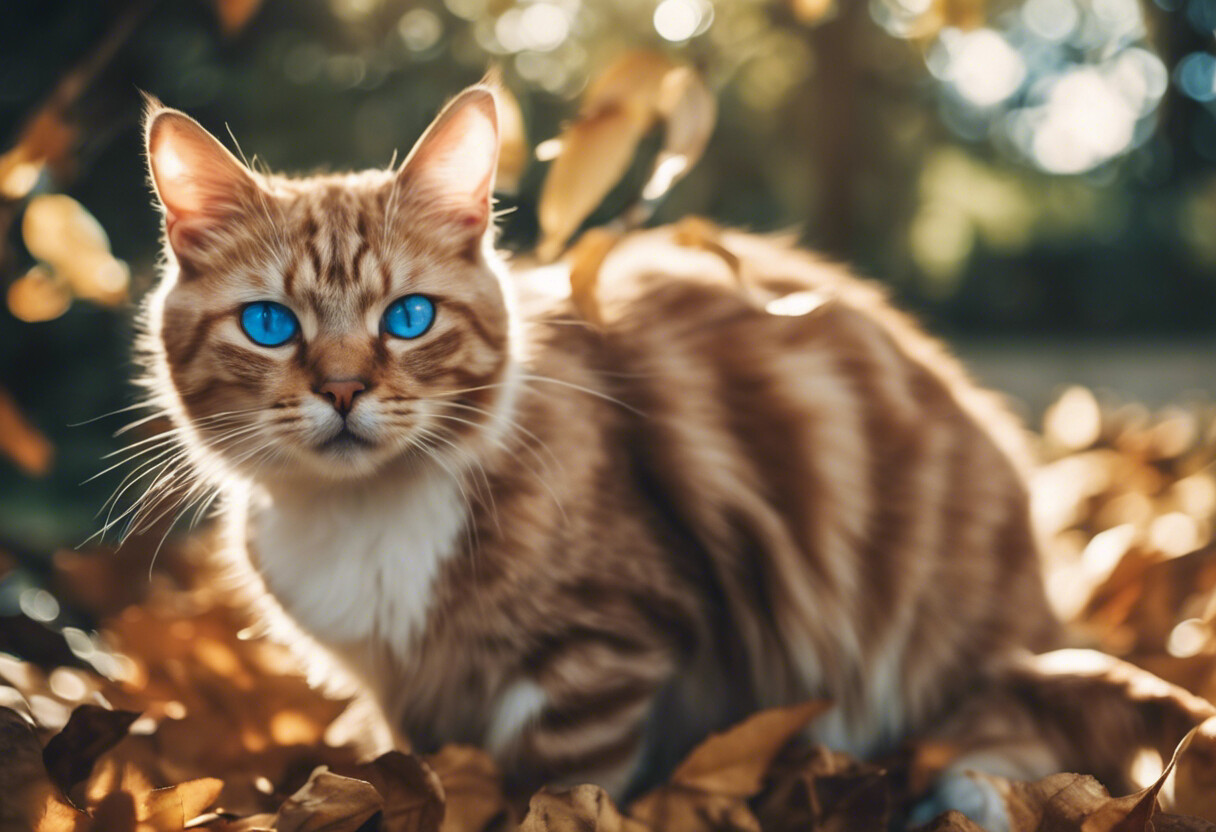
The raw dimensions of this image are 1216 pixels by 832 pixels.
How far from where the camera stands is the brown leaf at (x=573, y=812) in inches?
34.2

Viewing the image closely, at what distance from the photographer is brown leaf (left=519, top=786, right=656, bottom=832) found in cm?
87

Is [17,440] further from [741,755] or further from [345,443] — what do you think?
[741,755]

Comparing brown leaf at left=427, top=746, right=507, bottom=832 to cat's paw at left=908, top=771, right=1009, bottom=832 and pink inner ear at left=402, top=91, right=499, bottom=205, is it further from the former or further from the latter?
pink inner ear at left=402, top=91, right=499, bottom=205


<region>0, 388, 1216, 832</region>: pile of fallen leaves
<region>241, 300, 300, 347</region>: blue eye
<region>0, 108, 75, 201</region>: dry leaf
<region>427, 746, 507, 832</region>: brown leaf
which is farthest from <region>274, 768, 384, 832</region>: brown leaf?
<region>0, 108, 75, 201</region>: dry leaf

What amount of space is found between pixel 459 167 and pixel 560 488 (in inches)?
14.9

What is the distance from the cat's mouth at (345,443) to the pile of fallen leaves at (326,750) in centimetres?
30

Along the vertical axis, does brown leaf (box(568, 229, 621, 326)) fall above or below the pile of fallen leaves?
above

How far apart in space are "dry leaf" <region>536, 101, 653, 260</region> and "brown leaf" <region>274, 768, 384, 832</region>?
1.96ft

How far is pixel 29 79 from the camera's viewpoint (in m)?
1.64

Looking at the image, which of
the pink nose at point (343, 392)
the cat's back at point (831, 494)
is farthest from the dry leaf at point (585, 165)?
the pink nose at point (343, 392)

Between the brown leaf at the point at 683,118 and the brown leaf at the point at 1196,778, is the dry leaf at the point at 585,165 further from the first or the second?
the brown leaf at the point at 1196,778

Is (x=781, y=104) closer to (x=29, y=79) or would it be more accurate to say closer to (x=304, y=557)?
(x=29, y=79)

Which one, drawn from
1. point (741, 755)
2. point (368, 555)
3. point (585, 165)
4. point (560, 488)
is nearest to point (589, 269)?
point (585, 165)

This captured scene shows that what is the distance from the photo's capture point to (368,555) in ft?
3.48
